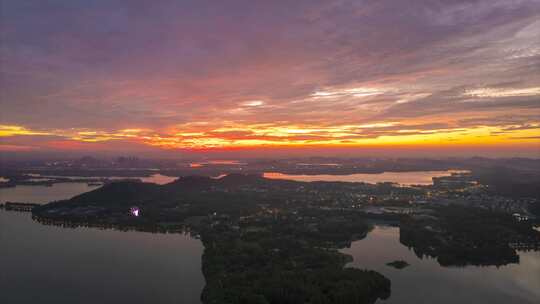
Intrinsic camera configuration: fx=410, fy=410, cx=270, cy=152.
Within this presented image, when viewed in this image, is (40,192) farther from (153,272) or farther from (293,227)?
(153,272)

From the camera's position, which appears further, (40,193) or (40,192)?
(40,192)

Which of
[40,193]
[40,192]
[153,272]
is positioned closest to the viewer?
[153,272]

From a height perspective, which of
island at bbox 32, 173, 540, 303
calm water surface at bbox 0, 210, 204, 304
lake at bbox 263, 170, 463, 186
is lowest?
calm water surface at bbox 0, 210, 204, 304

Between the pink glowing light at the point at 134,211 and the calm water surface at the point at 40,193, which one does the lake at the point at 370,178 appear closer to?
the calm water surface at the point at 40,193

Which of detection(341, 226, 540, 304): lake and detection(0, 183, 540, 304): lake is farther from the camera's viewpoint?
detection(0, 183, 540, 304): lake

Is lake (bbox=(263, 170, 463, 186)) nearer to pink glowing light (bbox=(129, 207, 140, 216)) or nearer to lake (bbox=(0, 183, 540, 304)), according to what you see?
pink glowing light (bbox=(129, 207, 140, 216))

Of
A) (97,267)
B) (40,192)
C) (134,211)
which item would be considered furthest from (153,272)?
(40,192)

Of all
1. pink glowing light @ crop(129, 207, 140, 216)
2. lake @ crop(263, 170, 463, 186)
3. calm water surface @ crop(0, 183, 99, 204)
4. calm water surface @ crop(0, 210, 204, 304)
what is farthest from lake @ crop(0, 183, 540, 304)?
lake @ crop(263, 170, 463, 186)

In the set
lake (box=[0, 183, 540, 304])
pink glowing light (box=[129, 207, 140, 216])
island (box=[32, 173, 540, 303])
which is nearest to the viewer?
island (box=[32, 173, 540, 303])
